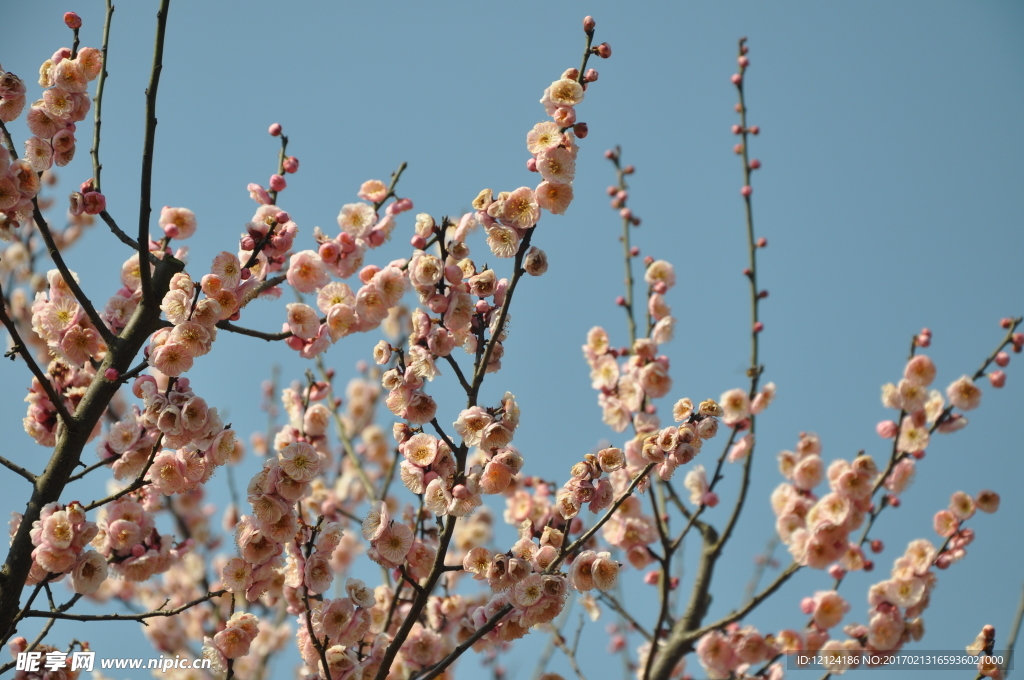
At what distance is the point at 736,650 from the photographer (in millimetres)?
4047

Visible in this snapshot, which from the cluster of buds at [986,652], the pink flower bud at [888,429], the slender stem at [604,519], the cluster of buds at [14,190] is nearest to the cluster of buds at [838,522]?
the pink flower bud at [888,429]

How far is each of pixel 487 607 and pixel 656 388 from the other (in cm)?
180

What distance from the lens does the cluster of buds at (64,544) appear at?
228 cm

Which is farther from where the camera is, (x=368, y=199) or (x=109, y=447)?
(x=368, y=199)

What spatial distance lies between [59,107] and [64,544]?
1.40m

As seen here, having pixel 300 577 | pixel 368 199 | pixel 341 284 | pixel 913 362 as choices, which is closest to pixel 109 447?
pixel 300 577

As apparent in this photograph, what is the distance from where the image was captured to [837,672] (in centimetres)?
350

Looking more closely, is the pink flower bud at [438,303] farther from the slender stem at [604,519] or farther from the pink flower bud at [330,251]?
the slender stem at [604,519]

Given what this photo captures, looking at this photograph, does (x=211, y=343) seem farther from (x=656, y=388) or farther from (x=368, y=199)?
(x=656, y=388)

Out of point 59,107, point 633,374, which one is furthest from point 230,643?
point 633,374

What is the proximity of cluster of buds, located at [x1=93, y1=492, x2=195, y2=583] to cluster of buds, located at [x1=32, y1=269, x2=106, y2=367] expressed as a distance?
0.56 m

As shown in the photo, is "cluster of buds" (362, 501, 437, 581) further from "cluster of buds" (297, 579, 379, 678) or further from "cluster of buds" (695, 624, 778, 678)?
"cluster of buds" (695, 624, 778, 678)

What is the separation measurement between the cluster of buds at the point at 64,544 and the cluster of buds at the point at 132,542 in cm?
30

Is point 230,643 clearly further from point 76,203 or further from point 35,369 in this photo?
point 76,203
